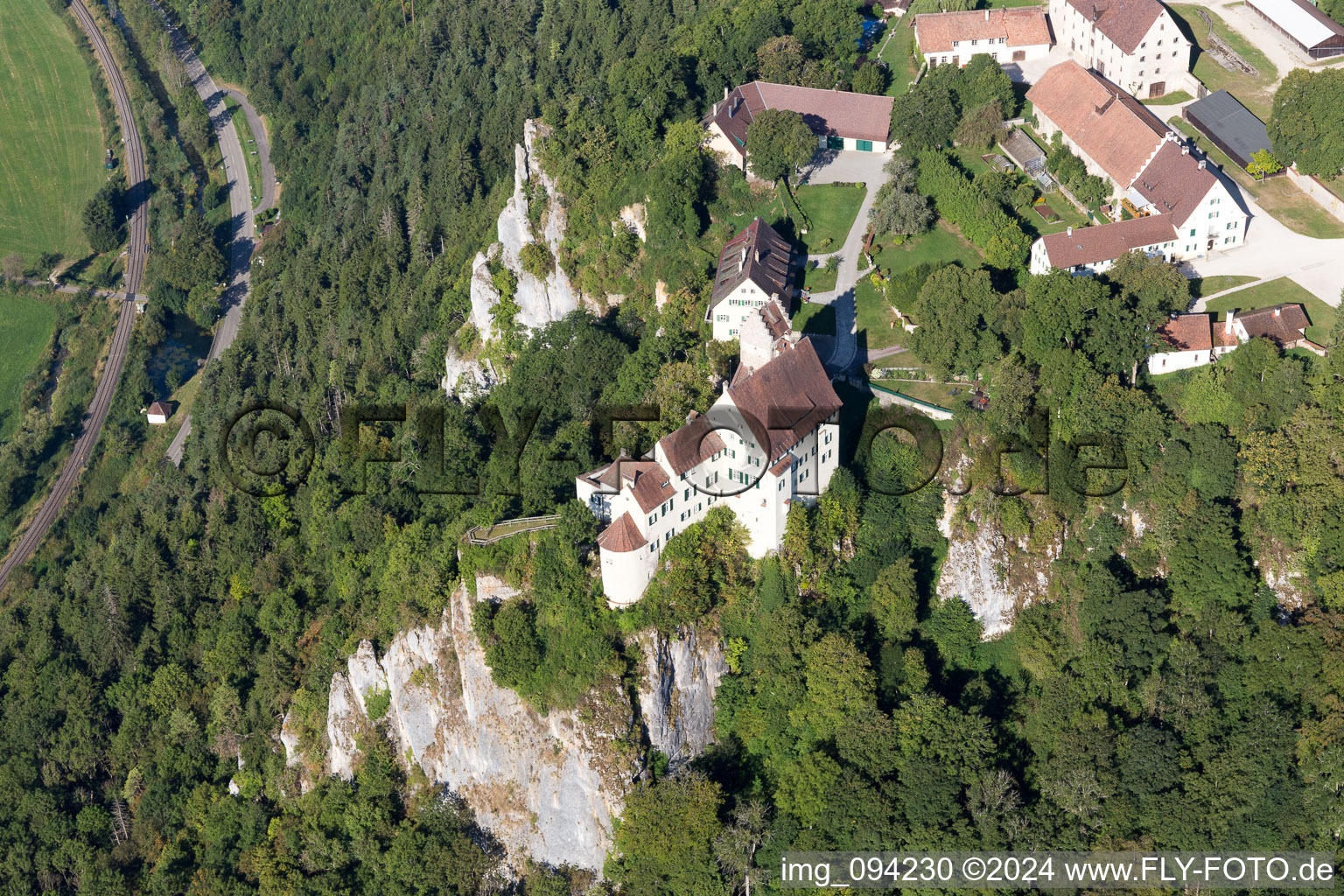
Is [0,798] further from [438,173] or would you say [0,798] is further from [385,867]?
[438,173]

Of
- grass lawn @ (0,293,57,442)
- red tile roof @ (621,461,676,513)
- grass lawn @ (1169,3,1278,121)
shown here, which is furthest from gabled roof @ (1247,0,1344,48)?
grass lawn @ (0,293,57,442)

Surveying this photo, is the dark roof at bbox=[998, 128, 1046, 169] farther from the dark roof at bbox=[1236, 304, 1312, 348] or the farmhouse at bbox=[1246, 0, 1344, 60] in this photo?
the farmhouse at bbox=[1246, 0, 1344, 60]

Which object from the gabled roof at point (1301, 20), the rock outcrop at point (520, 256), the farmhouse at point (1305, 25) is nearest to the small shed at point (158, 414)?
the rock outcrop at point (520, 256)

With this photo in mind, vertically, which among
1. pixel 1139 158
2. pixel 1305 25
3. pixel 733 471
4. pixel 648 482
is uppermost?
pixel 1305 25

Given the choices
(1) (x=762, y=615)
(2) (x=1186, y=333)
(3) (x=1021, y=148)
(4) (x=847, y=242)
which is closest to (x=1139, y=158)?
(3) (x=1021, y=148)

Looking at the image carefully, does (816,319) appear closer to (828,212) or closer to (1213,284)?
(828,212)

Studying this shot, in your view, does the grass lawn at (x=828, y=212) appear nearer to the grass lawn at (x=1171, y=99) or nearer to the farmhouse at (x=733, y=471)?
the farmhouse at (x=733, y=471)
